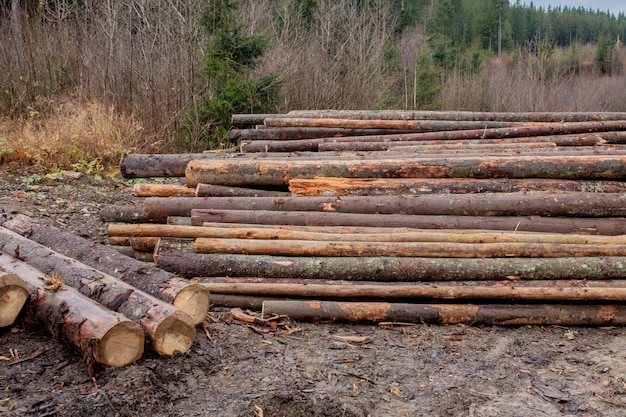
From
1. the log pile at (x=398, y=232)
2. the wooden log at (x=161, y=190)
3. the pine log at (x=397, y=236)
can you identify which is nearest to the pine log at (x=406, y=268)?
the log pile at (x=398, y=232)

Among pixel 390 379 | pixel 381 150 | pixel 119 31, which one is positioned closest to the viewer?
pixel 390 379

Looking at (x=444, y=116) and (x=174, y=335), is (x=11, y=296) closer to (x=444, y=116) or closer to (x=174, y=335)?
(x=174, y=335)

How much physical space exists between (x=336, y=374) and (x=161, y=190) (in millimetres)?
3546

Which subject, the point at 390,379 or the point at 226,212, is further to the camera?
the point at 226,212

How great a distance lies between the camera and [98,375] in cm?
338

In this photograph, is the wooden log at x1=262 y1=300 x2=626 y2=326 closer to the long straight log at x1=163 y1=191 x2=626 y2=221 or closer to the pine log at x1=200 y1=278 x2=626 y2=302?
the pine log at x1=200 y1=278 x2=626 y2=302

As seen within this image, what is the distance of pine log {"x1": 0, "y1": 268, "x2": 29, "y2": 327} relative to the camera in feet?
12.4

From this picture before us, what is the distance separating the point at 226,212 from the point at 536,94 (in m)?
19.2

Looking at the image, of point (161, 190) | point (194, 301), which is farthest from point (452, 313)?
point (161, 190)

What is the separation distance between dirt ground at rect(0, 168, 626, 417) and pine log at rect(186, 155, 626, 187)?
1822mm

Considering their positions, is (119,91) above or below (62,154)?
above

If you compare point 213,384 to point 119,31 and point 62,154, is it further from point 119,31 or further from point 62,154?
point 119,31

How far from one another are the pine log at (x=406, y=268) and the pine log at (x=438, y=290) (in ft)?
0.27

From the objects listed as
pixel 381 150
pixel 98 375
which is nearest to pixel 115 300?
pixel 98 375
